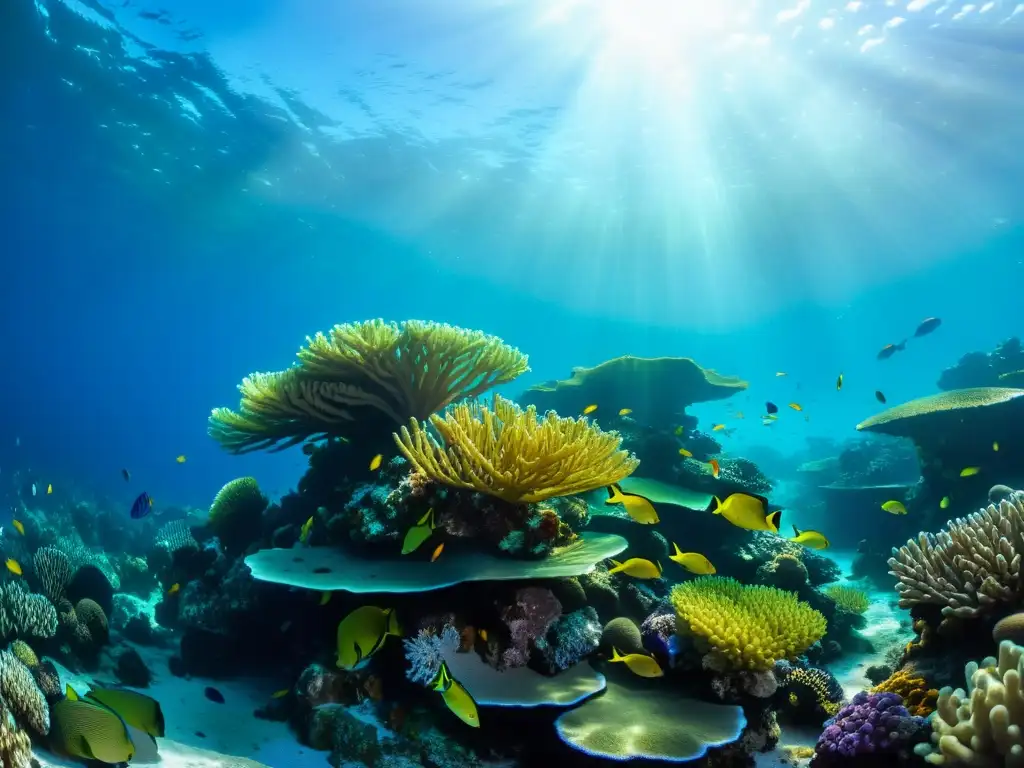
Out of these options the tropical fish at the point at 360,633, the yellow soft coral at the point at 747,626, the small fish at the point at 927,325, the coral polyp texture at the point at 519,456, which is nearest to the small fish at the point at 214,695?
the tropical fish at the point at 360,633

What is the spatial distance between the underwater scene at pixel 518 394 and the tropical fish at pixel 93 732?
0.03 metres

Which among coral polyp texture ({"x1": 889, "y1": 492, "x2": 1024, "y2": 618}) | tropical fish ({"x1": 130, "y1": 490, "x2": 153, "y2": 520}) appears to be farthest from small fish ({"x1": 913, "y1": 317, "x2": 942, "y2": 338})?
tropical fish ({"x1": 130, "y1": 490, "x2": 153, "y2": 520})

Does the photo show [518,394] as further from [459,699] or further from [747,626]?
[459,699]

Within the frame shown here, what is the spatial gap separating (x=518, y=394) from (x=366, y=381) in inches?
363

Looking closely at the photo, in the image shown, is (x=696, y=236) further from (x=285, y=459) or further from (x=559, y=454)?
(x=285, y=459)

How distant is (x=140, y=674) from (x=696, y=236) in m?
40.4

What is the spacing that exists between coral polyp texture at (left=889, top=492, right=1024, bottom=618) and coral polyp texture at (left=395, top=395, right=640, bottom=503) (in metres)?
2.35

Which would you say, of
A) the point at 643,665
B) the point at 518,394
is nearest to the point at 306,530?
the point at 643,665

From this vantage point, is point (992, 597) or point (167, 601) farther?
point (167, 601)

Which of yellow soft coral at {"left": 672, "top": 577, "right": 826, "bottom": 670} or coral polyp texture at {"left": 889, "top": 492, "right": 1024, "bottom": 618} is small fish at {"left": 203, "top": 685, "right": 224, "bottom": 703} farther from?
coral polyp texture at {"left": 889, "top": 492, "right": 1024, "bottom": 618}

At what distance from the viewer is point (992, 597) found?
145 inches

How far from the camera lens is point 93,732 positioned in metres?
3.26

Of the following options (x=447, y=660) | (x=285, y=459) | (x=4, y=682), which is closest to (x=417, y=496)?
(x=447, y=660)

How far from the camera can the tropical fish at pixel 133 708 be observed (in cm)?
332
